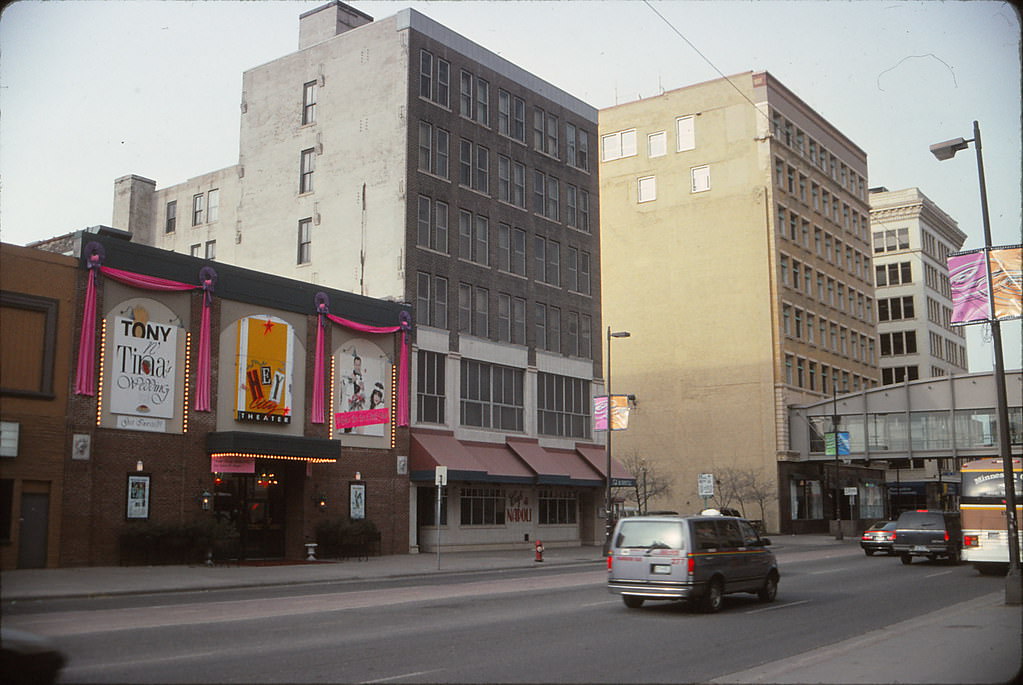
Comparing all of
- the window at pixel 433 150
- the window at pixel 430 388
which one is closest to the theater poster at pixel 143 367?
the window at pixel 430 388

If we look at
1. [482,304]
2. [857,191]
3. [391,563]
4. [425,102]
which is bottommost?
[391,563]

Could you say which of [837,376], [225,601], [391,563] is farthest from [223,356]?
[837,376]

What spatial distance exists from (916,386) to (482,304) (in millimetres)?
33689

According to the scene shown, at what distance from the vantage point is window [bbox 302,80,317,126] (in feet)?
156

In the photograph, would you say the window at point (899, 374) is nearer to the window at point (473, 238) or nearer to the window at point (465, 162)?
the window at point (473, 238)

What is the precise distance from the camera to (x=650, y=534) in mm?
18391

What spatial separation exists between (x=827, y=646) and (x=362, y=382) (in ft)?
86.5

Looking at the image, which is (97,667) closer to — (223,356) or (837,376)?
(223,356)

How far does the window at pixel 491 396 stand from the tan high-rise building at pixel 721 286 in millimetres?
25482

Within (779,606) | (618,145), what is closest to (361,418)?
(779,606)

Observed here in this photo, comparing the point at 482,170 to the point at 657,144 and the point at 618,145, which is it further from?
the point at 618,145

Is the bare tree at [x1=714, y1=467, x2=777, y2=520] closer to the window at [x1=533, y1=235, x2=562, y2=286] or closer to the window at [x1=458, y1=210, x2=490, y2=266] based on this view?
the window at [x1=533, y1=235, x2=562, y2=286]

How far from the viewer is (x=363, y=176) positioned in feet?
145

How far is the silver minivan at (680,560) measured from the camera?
17906 mm
